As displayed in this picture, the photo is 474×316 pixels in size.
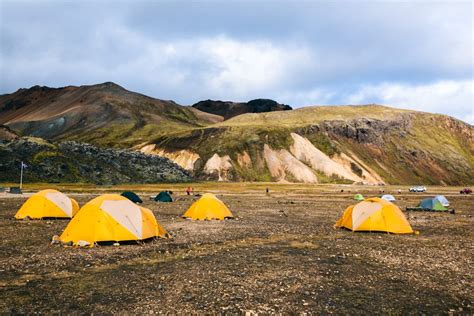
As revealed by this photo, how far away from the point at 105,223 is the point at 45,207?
12.1m

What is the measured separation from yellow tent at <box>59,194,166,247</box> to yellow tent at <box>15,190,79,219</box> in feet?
34.3

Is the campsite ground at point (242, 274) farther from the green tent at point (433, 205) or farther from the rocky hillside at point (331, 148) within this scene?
the rocky hillside at point (331, 148)

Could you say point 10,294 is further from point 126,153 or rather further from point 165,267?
point 126,153

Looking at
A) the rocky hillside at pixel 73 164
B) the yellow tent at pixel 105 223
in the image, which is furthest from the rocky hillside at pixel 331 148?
the yellow tent at pixel 105 223

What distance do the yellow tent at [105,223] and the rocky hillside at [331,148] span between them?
318 ft

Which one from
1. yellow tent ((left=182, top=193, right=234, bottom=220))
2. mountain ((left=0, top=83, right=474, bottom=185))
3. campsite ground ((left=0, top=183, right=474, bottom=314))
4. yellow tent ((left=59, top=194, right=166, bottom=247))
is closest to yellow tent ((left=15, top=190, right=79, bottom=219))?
campsite ground ((left=0, top=183, right=474, bottom=314))

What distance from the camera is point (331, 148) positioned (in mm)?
137750

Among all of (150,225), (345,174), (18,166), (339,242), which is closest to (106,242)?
(150,225)

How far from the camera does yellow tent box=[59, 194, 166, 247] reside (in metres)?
18.4

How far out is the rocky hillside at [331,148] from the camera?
12344cm

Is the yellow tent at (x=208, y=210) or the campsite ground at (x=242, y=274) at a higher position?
the yellow tent at (x=208, y=210)

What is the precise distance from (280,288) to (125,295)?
461 centimetres

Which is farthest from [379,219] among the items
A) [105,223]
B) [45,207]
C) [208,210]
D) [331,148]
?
[331,148]

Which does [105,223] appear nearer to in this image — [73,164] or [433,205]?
[433,205]
